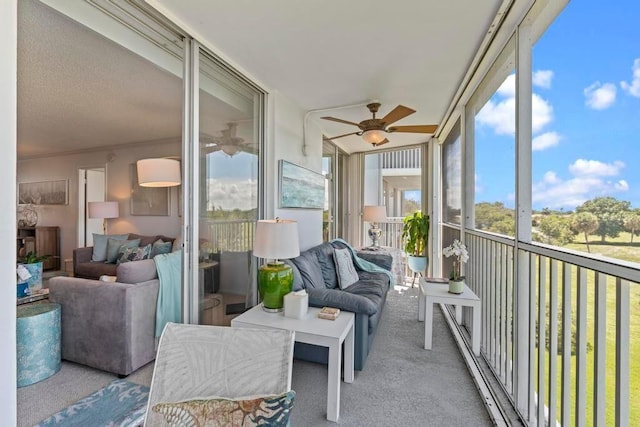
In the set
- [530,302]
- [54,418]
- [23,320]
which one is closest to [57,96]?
[23,320]

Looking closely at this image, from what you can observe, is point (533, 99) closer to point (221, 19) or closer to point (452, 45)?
point (452, 45)

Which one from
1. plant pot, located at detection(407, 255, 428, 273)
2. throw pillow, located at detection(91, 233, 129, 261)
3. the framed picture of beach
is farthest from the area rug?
plant pot, located at detection(407, 255, 428, 273)

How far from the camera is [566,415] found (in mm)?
1354

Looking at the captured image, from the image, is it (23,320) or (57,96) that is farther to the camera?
(57,96)

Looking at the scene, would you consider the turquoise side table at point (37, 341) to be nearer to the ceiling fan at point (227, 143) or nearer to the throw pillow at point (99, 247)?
the ceiling fan at point (227, 143)

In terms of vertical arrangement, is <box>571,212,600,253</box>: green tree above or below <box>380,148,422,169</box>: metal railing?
below

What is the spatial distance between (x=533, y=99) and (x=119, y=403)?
3.13 metres

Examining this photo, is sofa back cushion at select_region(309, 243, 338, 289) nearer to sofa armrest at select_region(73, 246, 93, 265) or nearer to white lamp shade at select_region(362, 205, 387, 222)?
white lamp shade at select_region(362, 205, 387, 222)

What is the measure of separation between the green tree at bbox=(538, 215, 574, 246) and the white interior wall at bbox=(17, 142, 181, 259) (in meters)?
2.46

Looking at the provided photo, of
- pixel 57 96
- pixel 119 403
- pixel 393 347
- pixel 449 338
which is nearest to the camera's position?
pixel 119 403

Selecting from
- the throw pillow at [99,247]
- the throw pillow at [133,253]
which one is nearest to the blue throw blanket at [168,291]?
the throw pillow at [133,253]

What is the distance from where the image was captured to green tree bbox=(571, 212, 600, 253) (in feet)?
4.06

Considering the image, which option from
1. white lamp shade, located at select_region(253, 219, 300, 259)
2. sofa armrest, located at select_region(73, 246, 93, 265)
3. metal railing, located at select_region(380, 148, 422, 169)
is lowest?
sofa armrest, located at select_region(73, 246, 93, 265)

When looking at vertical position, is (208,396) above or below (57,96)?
below
